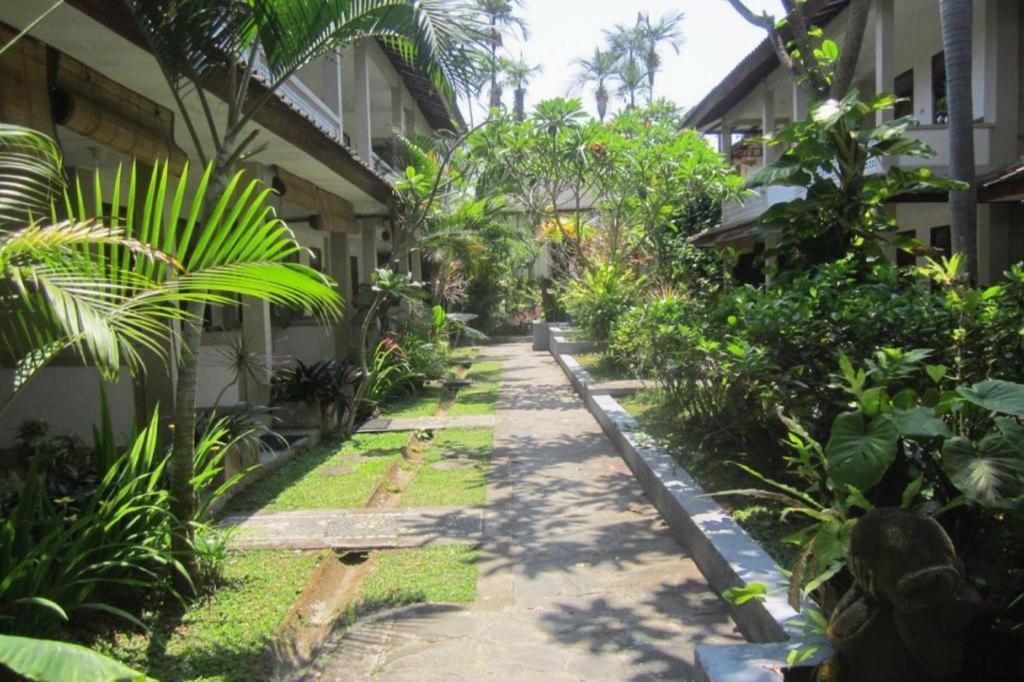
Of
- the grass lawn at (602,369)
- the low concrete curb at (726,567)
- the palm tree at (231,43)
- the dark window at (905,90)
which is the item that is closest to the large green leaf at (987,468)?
the low concrete curb at (726,567)

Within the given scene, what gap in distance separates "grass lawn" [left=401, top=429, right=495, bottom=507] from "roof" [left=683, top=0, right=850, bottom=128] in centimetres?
695

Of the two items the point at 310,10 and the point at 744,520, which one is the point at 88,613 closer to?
the point at 310,10

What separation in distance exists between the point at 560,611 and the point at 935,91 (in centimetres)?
1185

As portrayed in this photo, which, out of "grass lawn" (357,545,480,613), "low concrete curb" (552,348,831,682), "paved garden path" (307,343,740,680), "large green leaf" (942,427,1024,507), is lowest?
"paved garden path" (307,343,740,680)

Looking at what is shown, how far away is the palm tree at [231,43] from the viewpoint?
379cm

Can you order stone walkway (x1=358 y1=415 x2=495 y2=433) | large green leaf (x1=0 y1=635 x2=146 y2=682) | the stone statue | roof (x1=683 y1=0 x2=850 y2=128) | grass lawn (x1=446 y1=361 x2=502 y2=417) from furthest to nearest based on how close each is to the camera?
roof (x1=683 y1=0 x2=850 y2=128) → grass lawn (x1=446 y1=361 x2=502 y2=417) → stone walkway (x1=358 y1=415 x2=495 y2=433) → the stone statue → large green leaf (x1=0 y1=635 x2=146 y2=682)

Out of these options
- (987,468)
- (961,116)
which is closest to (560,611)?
(987,468)

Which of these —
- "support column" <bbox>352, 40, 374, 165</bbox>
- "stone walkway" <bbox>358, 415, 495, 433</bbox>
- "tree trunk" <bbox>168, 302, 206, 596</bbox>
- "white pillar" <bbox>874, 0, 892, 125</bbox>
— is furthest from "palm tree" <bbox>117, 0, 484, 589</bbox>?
"support column" <bbox>352, 40, 374, 165</bbox>

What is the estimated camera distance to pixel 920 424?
263 centimetres

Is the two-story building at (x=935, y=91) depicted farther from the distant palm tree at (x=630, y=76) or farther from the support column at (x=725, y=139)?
the distant palm tree at (x=630, y=76)

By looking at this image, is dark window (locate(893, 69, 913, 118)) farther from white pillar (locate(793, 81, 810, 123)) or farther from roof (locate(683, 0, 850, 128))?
roof (locate(683, 0, 850, 128))

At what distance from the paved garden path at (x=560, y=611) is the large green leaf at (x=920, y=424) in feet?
4.70

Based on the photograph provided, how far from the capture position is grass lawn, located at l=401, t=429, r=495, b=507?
6.11m

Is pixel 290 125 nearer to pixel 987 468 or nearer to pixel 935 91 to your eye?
pixel 987 468
